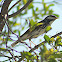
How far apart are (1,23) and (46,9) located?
455mm

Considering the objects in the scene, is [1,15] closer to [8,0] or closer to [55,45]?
[8,0]

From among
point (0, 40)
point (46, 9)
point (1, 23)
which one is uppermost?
point (46, 9)

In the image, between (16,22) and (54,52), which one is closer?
(54,52)

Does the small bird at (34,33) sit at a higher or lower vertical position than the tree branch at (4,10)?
lower

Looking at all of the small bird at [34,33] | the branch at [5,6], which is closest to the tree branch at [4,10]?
the branch at [5,6]

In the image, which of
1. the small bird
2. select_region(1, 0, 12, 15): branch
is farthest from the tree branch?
the small bird

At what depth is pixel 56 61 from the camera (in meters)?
0.54

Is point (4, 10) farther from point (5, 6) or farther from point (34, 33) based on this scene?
point (34, 33)

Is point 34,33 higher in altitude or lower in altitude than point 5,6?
lower

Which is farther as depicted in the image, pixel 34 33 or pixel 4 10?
pixel 34 33

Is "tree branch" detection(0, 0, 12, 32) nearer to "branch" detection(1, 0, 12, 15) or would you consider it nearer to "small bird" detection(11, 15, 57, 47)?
"branch" detection(1, 0, 12, 15)

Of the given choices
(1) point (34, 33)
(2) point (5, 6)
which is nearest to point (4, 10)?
(2) point (5, 6)

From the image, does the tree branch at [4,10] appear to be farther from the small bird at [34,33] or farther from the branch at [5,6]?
the small bird at [34,33]

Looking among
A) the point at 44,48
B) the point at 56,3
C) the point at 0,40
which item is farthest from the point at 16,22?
the point at 44,48
